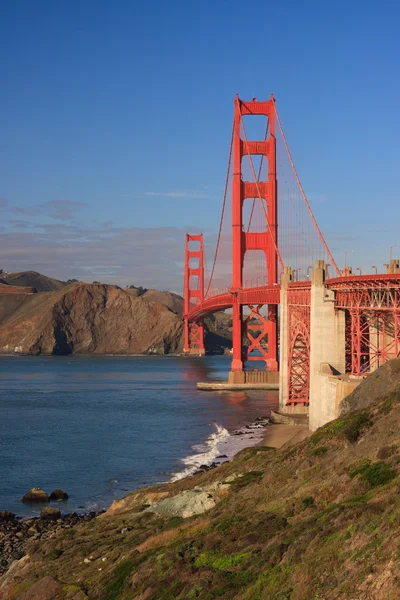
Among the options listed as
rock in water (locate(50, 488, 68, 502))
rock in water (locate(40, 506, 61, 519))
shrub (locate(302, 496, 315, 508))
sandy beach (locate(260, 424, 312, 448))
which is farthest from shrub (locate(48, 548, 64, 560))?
sandy beach (locate(260, 424, 312, 448))

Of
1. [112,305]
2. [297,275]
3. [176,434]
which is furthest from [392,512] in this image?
[112,305]

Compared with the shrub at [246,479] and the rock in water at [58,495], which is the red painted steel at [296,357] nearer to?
the rock in water at [58,495]

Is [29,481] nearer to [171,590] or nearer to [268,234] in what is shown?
[171,590]

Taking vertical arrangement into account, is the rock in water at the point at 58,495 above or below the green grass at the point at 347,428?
below

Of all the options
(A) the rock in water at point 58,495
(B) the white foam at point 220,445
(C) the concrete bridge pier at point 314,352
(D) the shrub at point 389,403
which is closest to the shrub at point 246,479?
Answer: (D) the shrub at point 389,403

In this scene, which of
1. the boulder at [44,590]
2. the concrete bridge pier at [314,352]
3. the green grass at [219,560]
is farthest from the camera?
the concrete bridge pier at [314,352]

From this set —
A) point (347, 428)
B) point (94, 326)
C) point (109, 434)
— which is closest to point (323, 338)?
Answer: point (109, 434)

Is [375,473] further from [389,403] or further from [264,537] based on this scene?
[389,403]
